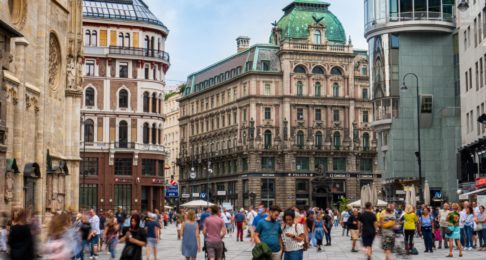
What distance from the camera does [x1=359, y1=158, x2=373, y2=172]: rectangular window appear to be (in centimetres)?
11094

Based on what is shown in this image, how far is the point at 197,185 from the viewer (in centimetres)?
12350

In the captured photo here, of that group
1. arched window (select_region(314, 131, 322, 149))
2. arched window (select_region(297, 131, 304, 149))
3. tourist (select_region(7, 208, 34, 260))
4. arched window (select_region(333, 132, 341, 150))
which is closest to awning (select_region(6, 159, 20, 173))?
tourist (select_region(7, 208, 34, 260))

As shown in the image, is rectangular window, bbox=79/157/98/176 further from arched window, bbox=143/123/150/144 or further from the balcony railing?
the balcony railing

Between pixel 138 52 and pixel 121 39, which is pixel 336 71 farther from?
pixel 121 39

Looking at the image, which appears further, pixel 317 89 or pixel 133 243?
pixel 317 89

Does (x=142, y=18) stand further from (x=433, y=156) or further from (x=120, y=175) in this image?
(x=433, y=156)

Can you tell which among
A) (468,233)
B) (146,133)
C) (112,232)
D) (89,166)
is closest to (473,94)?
(468,233)

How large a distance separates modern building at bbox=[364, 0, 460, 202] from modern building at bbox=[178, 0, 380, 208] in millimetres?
32048

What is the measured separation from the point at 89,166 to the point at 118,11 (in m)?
15.2

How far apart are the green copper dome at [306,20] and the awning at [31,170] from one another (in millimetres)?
72151

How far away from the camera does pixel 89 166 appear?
8038 centimetres

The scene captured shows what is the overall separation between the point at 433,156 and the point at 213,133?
50.7 meters

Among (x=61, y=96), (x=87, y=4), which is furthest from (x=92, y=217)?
(x=87, y=4)

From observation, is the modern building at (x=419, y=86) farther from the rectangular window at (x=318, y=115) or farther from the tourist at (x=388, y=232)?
the tourist at (x=388, y=232)
